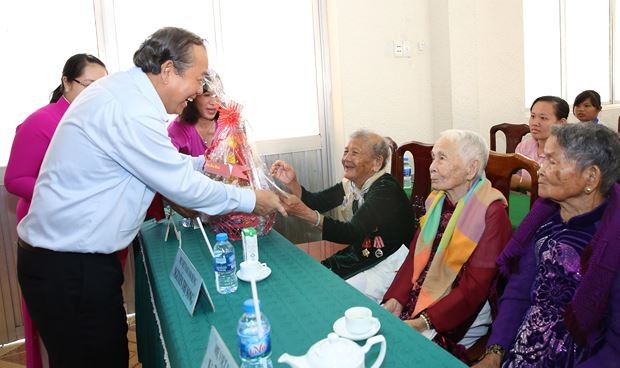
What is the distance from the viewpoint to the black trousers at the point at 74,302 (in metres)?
1.47

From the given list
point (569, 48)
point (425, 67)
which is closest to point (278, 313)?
point (425, 67)

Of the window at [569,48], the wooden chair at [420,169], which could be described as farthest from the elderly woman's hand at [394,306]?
the window at [569,48]

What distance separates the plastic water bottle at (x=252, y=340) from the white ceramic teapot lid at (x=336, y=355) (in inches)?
3.6

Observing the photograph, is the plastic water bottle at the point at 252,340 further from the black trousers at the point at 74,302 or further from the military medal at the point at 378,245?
the military medal at the point at 378,245

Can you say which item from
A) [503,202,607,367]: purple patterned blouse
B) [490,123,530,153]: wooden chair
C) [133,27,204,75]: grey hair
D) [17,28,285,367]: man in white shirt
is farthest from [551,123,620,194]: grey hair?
[490,123,530,153]: wooden chair

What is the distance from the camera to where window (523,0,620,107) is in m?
Result: 4.79

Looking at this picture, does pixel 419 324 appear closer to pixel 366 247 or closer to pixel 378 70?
pixel 366 247

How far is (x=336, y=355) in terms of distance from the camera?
0.95 m

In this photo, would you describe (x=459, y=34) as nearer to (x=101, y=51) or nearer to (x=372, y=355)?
(x=101, y=51)

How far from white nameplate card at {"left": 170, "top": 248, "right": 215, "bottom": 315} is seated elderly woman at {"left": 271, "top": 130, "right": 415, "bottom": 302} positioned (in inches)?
25.0

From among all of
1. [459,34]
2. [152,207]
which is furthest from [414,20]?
[152,207]

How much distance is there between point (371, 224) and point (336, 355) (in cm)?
121

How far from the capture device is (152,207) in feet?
7.70

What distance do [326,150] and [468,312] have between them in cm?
229
